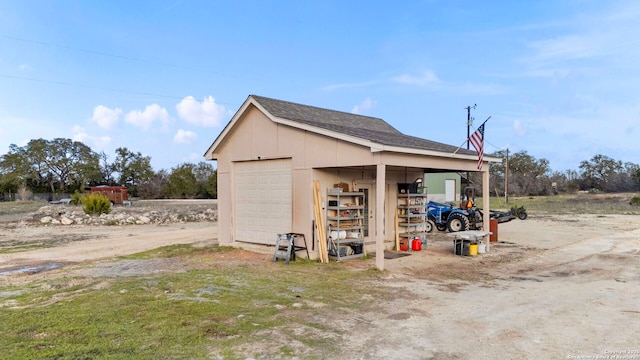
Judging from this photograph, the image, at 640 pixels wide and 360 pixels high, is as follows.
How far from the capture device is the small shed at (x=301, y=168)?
9719mm

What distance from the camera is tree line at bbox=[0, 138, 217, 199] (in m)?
57.1

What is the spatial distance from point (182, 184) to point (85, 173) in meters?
15.5

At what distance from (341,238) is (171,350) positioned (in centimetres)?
642

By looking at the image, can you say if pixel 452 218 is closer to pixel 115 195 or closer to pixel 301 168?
pixel 301 168

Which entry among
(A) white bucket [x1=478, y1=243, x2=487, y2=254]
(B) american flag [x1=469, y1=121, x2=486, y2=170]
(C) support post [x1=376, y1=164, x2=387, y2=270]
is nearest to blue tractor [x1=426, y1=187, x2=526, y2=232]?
(A) white bucket [x1=478, y1=243, x2=487, y2=254]

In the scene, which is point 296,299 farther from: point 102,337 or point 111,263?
point 111,263

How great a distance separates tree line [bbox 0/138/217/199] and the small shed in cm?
4444

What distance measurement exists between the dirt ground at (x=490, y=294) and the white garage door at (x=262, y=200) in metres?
0.83

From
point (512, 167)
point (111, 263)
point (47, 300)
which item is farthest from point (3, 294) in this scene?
point (512, 167)

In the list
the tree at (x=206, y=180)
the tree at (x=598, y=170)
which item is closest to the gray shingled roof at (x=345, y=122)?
the tree at (x=206, y=180)

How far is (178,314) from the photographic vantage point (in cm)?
570

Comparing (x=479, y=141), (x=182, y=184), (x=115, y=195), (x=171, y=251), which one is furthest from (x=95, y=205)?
(x=182, y=184)

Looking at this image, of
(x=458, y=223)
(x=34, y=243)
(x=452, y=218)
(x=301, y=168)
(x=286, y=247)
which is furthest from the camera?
(x=452, y=218)

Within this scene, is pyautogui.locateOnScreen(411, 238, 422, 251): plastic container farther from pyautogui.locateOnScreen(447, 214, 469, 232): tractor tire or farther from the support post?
pyautogui.locateOnScreen(447, 214, 469, 232): tractor tire
